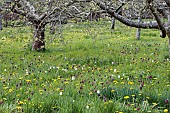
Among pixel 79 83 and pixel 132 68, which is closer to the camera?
pixel 79 83

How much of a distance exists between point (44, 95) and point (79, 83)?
5.50 feet

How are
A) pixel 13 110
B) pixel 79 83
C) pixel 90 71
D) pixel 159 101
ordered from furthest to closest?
pixel 90 71 → pixel 79 83 → pixel 159 101 → pixel 13 110

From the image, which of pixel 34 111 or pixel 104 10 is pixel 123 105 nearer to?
pixel 34 111

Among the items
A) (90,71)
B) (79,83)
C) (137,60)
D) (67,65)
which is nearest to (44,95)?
(79,83)

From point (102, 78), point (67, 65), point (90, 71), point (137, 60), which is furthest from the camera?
A: point (137, 60)

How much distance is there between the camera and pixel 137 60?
10539 millimetres

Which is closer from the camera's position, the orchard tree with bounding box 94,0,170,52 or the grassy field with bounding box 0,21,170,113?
the grassy field with bounding box 0,21,170,113

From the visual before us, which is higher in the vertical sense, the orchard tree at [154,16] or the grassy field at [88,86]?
the orchard tree at [154,16]

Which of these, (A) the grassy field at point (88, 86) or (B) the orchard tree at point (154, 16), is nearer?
(A) the grassy field at point (88, 86)

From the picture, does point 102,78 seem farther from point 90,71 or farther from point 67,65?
point 67,65

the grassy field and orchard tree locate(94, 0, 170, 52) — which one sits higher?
orchard tree locate(94, 0, 170, 52)

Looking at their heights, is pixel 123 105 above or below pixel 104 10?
below

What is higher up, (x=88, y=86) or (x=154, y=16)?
(x=154, y=16)

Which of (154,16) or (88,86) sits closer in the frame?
(88,86)
